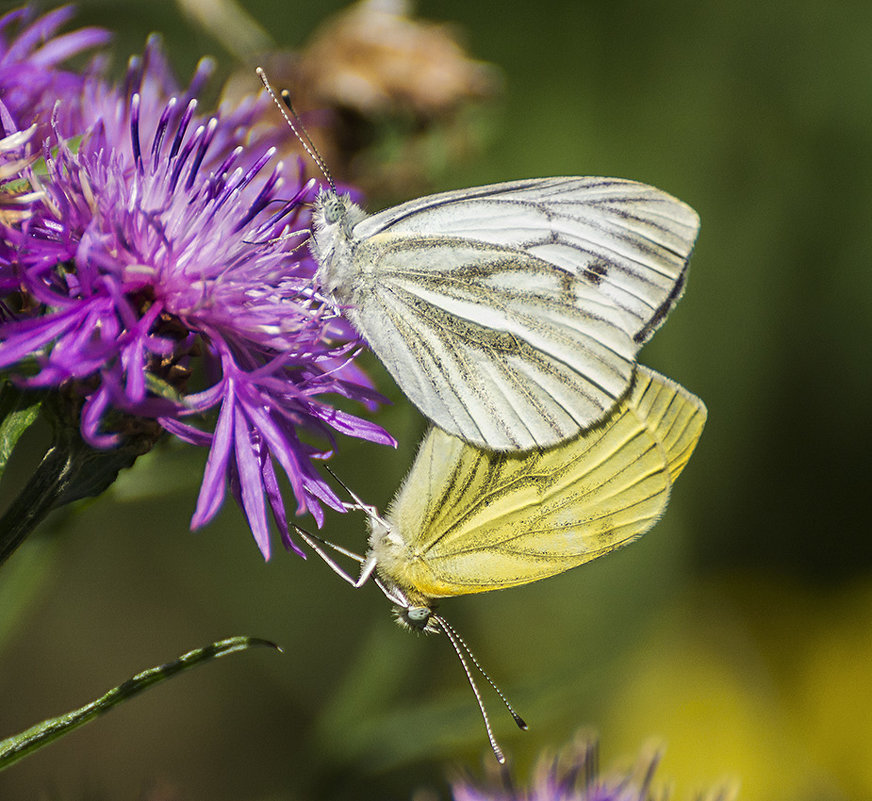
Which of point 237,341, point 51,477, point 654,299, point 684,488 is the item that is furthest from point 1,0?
point 684,488

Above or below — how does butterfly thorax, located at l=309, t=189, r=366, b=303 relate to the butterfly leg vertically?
above

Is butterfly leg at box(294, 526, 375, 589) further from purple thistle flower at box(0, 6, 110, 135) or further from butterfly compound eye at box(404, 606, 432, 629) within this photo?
purple thistle flower at box(0, 6, 110, 135)

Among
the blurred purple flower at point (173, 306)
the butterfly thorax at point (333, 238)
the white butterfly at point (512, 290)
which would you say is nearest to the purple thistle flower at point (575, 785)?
the white butterfly at point (512, 290)

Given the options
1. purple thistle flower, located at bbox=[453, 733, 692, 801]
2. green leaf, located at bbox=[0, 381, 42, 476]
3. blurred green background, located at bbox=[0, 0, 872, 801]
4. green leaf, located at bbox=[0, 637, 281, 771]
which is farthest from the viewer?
blurred green background, located at bbox=[0, 0, 872, 801]

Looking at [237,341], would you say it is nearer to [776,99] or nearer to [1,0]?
[1,0]

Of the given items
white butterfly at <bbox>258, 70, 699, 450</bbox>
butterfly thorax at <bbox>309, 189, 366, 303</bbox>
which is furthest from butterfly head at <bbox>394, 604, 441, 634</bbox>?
butterfly thorax at <bbox>309, 189, 366, 303</bbox>

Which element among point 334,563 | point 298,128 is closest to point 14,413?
point 334,563

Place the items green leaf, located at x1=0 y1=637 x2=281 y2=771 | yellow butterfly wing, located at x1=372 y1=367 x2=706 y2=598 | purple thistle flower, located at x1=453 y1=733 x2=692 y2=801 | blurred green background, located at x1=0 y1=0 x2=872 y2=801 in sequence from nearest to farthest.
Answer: green leaf, located at x1=0 y1=637 x2=281 y2=771
yellow butterfly wing, located at x1=372 y1=367 x2=706 y2=598
purple thistle flower, located at x1=453 y1=733 x2=692 y2=801
blurred green background, located at x1=0 y1=0 x2=872 y2=801

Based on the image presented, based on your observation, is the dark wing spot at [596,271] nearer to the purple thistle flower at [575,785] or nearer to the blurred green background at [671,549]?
the purple thistle flower at [575,785]
